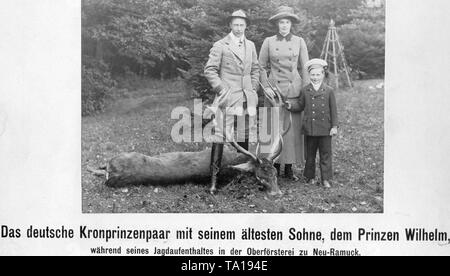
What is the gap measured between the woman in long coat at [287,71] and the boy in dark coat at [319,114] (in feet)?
0.27

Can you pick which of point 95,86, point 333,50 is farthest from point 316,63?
point 95,86

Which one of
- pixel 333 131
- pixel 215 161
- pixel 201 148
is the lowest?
pixel 215 161

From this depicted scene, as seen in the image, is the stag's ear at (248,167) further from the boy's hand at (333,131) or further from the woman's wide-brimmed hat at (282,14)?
the woman's wide-brimmed hat at (282,14)

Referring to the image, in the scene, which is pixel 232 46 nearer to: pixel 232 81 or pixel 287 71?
pixel 232 81

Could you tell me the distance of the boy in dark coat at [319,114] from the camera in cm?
830

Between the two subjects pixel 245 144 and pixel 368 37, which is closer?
pixel 368 37

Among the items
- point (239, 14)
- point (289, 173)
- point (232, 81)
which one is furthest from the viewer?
point (289, 173)

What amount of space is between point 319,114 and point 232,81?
95 cm

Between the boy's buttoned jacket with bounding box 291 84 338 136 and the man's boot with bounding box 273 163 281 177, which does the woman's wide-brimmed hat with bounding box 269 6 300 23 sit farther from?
the man's boot with bounding box 273 163 281 177

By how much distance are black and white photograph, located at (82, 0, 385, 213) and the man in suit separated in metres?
0.01

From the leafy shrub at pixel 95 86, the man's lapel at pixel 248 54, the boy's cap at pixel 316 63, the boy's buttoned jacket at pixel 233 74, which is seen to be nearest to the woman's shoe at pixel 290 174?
the boy's buttoned jacket at pixel 233 74

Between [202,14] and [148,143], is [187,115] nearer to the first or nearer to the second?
[148,143]

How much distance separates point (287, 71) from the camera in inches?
331

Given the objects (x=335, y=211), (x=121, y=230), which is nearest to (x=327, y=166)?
(x=335, y=211)
